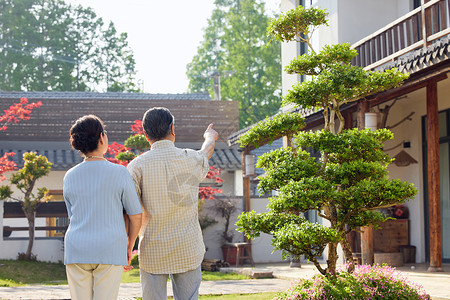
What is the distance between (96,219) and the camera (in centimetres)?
371

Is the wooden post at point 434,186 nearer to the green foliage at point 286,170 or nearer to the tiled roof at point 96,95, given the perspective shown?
the green foliage at point 286,170

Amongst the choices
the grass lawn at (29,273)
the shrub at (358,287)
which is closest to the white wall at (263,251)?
the grass lawn at (29,273)

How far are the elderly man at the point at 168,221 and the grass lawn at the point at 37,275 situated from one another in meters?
6.74

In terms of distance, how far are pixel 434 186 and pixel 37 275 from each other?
6.94 m

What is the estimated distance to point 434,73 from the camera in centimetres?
847

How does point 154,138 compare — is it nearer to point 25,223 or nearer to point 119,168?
point 119,168

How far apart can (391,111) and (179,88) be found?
29000mm

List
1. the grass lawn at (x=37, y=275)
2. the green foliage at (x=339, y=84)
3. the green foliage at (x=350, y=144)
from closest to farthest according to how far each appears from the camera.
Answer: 1. the green foliage at (x=350, y=144)
2. the green foliage at (x=339, y=84)
3. the grass lawn at (x=37, y=275)

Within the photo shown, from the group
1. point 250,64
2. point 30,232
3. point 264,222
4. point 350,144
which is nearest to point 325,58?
point 350,144

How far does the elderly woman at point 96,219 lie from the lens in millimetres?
3652

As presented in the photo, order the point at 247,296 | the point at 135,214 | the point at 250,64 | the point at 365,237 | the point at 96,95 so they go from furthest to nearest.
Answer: the point at 250,64 → the point at 96,95 → the point at 365,237 → the point at 247,296 → the point at 135,214

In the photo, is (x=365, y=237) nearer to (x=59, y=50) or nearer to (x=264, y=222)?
(x=264, y=222)

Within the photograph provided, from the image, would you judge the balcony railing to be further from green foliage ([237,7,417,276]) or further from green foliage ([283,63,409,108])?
green foliage ([237,7,417,276])

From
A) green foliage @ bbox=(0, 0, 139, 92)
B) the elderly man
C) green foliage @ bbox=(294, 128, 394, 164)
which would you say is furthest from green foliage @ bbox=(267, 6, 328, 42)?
green foliage @ bbox=(0, 0, 139, 92)
